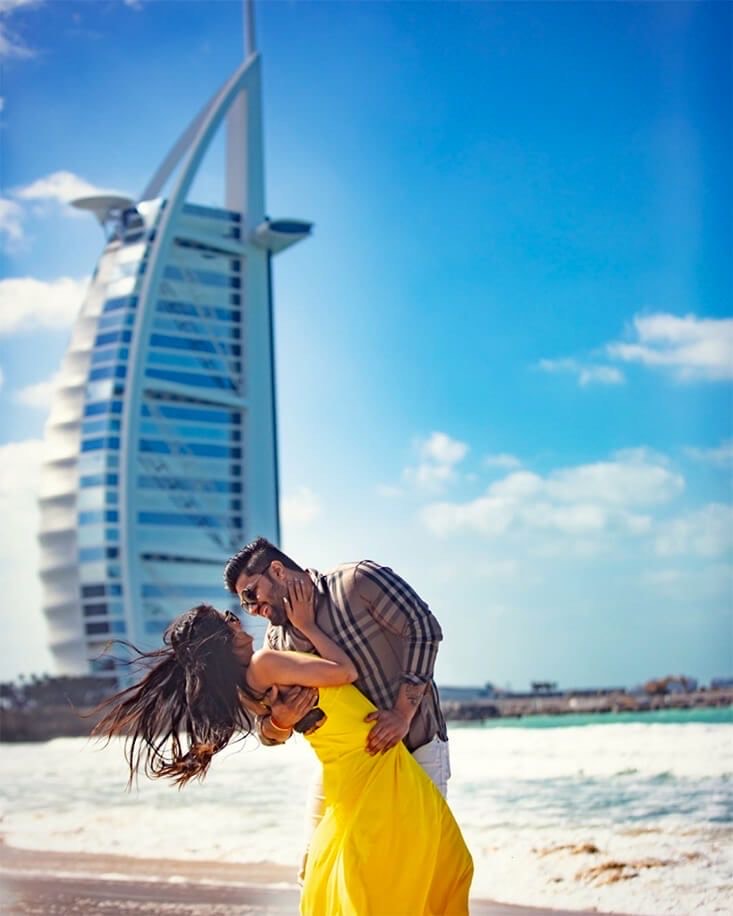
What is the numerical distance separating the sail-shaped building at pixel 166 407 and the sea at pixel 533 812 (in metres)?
20.1

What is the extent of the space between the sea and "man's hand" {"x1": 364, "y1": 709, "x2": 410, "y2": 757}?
0.64 feet

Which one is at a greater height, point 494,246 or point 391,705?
point 494,246

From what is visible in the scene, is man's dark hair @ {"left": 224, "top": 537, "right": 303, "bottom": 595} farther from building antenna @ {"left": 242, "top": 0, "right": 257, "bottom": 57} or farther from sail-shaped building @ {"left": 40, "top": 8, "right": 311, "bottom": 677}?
building antenna @ {"left": 242, "top": 0, "right": 257, "bottom": 57}

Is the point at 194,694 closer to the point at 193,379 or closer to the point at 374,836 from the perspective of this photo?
the point at 374,836

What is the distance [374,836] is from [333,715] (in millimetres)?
185

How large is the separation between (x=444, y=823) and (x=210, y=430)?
3316cm

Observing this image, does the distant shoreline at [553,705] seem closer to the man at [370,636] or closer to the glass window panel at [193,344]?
the man at [370,636]

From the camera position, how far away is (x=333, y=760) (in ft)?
6.63

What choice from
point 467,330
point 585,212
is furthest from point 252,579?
point 467,330

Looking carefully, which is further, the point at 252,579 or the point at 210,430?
the point at 210,430

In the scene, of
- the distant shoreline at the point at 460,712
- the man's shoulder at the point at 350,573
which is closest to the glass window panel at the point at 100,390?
the distant shoreline at the point at 460,712

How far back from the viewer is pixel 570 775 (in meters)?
8.71

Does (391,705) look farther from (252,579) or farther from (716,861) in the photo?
(716,861)

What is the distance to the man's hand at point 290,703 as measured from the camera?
1995mm
